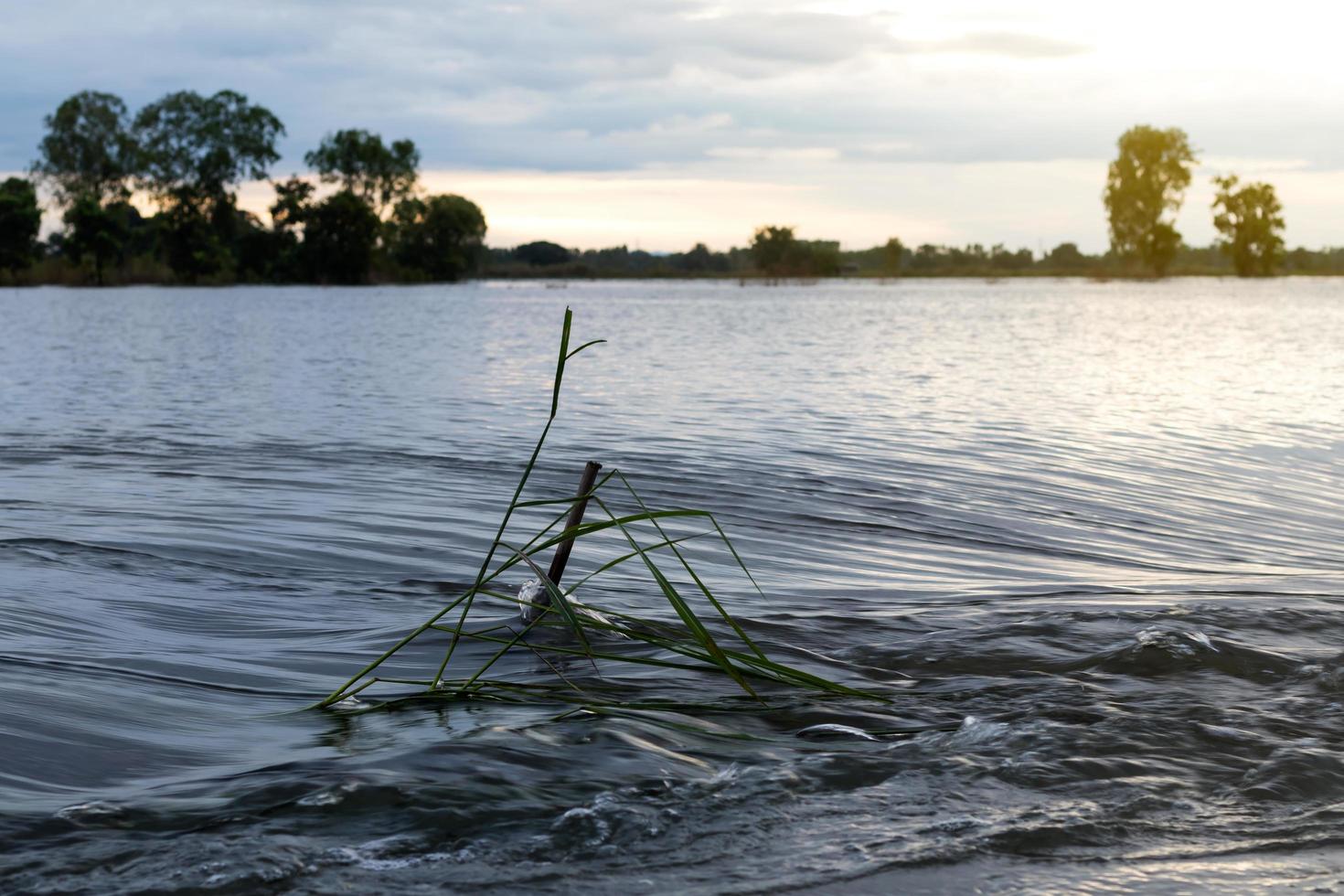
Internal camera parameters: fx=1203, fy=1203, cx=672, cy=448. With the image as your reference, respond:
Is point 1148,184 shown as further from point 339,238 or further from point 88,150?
point 88,150

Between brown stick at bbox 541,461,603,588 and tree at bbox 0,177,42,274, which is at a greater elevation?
tree at bbox 0,177,42,274

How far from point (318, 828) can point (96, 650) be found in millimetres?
2623

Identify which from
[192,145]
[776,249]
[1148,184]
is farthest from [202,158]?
[1148,184]

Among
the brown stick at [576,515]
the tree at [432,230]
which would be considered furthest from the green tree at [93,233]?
the brown stick at [576,515]

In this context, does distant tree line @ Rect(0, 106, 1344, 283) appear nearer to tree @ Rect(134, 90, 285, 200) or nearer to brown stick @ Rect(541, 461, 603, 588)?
tree @ Rect(134, 90, 285, 200)

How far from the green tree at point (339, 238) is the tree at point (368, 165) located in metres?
8.67

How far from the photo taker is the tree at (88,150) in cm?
11431

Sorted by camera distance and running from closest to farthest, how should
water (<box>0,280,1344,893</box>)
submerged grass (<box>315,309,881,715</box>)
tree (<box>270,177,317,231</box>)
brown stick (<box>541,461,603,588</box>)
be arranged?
water (<box>0,280,1344,893</box>), submerged grass (<box>315,309,881,715</box>), brown stick (<box>541,461,603,588</box>), tree (<box>270,177,317,231</box>)

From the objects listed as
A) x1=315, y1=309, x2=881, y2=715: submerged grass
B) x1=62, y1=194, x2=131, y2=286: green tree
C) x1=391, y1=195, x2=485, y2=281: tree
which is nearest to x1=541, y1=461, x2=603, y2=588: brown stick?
x1=315, y1=309, x2=881, y2=715: submerged grass

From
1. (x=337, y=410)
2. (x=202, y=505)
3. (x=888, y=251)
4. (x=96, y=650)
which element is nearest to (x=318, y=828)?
(x=96, y=650)

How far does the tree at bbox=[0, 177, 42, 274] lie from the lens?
303 feet

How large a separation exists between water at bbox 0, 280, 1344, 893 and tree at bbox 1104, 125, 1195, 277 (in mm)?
127450

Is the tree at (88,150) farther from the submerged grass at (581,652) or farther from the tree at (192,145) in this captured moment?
the submerged grass at (581,652)

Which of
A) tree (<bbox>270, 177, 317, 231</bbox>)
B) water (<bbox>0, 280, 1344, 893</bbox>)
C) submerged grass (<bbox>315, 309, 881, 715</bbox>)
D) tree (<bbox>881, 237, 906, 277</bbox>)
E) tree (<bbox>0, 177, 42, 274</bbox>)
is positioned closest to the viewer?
water (<bbox>0, 280, 1344, 893</bbox>)
